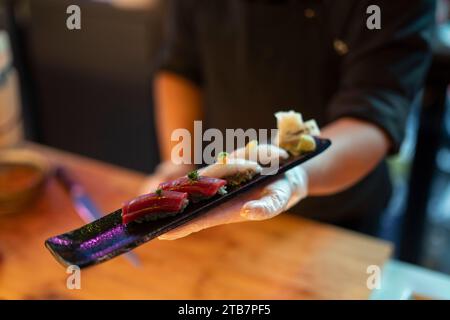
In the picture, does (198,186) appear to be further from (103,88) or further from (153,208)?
(103,88)

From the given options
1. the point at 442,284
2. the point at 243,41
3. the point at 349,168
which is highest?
the point at 243,41

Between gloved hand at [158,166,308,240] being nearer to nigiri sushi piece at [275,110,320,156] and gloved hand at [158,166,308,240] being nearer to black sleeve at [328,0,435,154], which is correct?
nigiri sushi piece at [275,110,320,156]

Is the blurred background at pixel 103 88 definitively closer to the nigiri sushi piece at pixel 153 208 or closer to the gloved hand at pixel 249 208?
the gloved hand at pixel 249 208

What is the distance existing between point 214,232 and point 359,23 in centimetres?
56

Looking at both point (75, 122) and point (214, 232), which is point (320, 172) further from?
point (75, 122)

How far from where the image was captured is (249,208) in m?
0.73

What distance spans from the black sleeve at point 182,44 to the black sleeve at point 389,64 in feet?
1.61

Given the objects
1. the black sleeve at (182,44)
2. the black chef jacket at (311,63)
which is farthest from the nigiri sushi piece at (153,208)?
the black sleeve at (182,44)

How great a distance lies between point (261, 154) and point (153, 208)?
0.63 ft

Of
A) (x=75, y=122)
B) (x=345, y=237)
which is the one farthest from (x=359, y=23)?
(x=75, y=122)

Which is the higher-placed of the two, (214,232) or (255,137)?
(255,137)

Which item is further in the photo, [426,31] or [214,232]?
[214,232]
